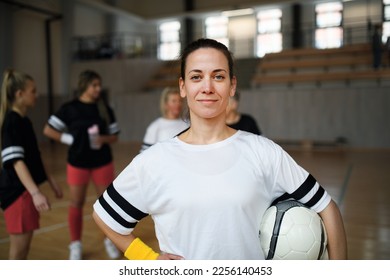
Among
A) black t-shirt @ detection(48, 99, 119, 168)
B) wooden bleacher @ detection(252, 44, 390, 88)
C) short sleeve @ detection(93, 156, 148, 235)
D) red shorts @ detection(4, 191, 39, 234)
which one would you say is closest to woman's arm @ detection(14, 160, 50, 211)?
red shorts @ detection(4, 191, 39, 234)

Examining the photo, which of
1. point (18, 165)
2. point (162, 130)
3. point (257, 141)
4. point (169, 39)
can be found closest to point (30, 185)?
point (18, 165)

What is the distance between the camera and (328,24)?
12750 mm

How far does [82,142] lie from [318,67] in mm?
9186

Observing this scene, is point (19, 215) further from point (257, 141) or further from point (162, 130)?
point (257, 141)

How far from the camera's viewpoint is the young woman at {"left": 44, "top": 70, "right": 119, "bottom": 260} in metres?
2.67

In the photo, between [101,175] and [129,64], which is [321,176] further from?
[129,64]

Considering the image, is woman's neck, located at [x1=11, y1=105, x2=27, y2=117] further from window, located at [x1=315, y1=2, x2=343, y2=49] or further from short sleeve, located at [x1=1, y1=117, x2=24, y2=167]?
window, located at [x1=315, y1=2, x2=343, y2=49]

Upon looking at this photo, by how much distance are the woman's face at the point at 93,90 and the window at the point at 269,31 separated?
37.2 feet

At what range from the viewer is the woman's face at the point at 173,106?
2758 mm

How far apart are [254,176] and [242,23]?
13771 mm

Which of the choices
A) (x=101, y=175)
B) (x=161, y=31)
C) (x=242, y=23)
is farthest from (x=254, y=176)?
(x=161, y=31)

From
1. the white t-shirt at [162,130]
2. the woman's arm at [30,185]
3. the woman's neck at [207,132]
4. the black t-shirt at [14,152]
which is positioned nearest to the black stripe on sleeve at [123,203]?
the woman's neck at [207,132]

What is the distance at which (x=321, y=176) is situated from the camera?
5551 millimetres
